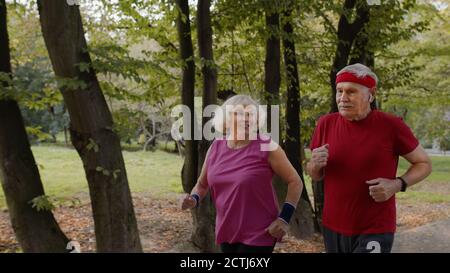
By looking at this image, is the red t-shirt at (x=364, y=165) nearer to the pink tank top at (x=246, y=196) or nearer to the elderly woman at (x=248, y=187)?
the elderly woman at (x=248, y=187)

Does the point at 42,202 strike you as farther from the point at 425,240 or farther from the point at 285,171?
the point at 425,240

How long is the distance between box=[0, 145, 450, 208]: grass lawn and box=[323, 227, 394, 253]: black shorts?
10.7m

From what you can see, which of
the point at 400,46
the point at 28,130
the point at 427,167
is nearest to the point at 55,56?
the point at 28,130

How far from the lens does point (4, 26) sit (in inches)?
232

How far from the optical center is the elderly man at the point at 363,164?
2707 mm

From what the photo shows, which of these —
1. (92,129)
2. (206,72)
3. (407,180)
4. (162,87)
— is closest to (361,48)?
(206,72)

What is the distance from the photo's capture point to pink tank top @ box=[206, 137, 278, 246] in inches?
A: 111

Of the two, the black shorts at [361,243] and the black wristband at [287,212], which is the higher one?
the black wristband at [287,212]

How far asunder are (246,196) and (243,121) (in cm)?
45

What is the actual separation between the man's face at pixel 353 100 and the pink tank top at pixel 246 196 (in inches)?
19.4

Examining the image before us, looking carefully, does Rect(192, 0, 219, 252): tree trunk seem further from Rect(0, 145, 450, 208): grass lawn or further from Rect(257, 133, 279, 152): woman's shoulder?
Rect(0, 145, 450, 208): grass lawn

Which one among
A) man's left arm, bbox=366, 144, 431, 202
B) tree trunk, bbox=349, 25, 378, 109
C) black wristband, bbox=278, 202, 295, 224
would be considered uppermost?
tree trunk, bbox=349, 25, 378, 109

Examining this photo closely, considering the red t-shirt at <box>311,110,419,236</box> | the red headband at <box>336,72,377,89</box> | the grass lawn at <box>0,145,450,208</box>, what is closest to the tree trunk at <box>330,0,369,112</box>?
the red headband at <box>336,72,377,89</box>

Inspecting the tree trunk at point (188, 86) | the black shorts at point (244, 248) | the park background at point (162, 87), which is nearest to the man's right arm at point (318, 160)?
the black shorts at point (244, 248)
